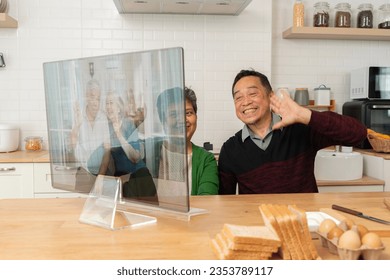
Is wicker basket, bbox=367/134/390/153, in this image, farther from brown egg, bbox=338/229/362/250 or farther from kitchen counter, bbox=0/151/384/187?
brown egg, bbox=338/229/362/250

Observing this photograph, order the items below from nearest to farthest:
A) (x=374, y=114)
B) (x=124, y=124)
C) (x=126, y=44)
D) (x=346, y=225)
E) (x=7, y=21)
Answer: (x=346, y=225)
(x=124, y=124)
(x=7, y=21)
(x=374, y=114)
(x=126, y=44)

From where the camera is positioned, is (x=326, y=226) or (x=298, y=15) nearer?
(x=326, y=226)

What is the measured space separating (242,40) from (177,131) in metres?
2.74

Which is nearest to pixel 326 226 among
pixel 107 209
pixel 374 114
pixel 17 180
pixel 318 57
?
pixel 107 209

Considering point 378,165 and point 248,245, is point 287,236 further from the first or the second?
point 378,165

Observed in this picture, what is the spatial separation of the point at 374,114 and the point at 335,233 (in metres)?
2.75

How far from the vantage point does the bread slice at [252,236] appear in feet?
3.06

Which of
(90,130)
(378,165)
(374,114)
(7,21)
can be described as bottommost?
(378,165)

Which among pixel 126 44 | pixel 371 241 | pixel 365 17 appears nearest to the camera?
pixel 371 241

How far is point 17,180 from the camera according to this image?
3.01 m

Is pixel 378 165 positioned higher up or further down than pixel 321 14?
further down

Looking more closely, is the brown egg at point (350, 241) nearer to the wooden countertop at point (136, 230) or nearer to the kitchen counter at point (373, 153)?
the wooden countertop at point (136, 230)

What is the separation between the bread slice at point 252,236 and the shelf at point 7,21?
9.60 ft

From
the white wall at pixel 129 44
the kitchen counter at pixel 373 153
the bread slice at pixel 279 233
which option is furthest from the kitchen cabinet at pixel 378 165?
the bread slice at pixel 279 233
